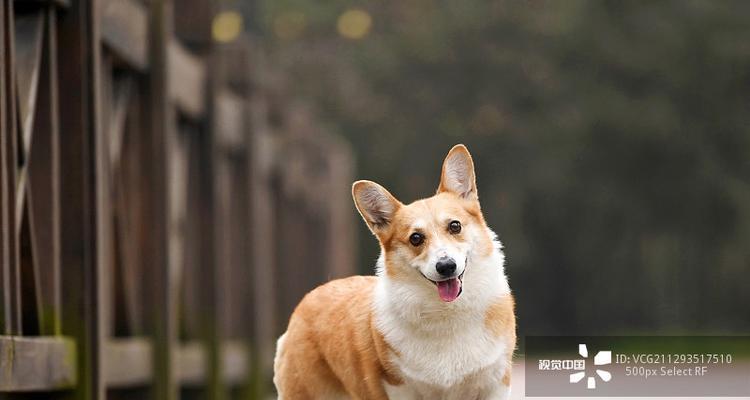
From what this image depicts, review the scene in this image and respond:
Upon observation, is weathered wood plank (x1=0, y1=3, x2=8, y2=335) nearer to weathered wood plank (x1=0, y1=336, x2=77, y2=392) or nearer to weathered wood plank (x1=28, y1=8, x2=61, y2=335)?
weathered wood plank (x1=0, y1=336, x2=77, y2=392)

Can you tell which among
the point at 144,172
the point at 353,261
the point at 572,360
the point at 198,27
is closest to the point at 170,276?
the point at 144,172

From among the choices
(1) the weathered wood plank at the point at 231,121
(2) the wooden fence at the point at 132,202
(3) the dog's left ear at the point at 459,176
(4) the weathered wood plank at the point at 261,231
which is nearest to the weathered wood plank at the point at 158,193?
(2) the wooden fence at the point at 132,202

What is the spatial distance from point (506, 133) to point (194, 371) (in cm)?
2655

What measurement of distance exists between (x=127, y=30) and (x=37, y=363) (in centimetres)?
315

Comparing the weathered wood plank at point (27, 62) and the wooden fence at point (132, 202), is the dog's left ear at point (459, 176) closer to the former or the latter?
the wooden fence at point (132, 202)

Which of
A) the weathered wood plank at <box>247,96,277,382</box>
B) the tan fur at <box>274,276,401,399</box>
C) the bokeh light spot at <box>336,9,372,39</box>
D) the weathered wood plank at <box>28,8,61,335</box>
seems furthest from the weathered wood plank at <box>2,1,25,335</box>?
the bokeh light spot at <box>336,9,372,39</box>

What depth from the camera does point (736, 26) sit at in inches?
1438

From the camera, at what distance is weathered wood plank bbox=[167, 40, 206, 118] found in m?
11.2

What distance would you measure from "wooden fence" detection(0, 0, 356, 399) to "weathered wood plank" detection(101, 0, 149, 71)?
0.02m

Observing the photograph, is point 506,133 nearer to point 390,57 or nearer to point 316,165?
point 390,57

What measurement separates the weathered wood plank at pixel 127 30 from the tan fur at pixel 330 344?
4470 mm

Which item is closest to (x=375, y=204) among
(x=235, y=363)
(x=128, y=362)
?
(x=128, y=362)

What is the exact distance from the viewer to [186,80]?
11.8 metres

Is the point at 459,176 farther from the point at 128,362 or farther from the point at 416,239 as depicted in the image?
the point at 128,362
